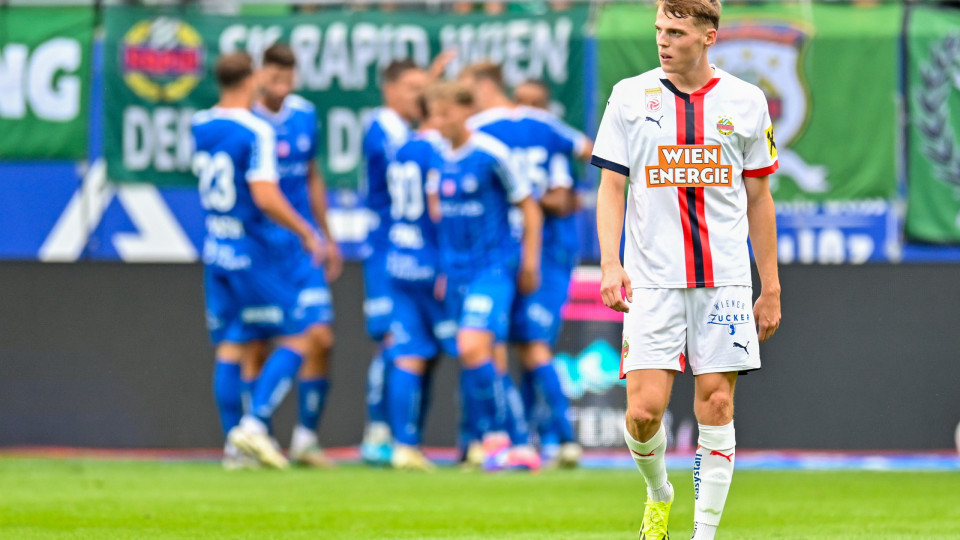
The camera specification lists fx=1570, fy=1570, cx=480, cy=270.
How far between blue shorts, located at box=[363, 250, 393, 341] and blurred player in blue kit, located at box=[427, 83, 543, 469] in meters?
0.84

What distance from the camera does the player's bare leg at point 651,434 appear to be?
511 centimetres

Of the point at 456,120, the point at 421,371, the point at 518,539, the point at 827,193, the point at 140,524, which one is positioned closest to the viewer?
the point at 518,539

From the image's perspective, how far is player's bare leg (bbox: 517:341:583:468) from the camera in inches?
400

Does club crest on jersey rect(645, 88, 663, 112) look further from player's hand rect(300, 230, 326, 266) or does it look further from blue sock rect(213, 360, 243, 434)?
blue sock rect(213, 360, 243, 434)

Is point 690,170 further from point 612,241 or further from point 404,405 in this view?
point 404,405

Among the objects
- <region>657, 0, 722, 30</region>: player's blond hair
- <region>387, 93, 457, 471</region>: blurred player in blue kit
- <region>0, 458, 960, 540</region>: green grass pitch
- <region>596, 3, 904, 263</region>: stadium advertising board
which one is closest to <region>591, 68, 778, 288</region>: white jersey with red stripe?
<region>657, 0, 722, 30</region>: player's blond hair

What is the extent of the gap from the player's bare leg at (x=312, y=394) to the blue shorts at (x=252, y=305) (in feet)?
0.63

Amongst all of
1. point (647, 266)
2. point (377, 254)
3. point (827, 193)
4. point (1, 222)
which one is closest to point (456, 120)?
point (377, 254)

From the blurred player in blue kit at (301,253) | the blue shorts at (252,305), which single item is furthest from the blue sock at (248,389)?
the blue shorts at (252,305)

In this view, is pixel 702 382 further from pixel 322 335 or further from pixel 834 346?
pixel 834 346

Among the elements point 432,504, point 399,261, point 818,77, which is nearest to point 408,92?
point 399,261

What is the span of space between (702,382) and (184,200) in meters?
10.6

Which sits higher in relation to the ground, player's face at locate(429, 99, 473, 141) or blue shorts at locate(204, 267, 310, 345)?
player's face at locate(429, 99, 473, 141)

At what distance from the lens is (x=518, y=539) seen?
6.01 meters
